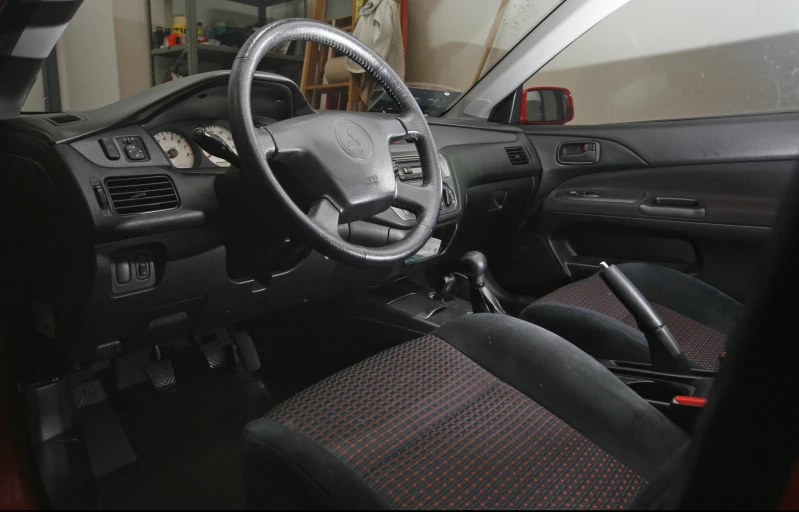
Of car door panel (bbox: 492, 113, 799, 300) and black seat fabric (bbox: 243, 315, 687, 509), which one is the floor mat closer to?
black seat fabric (bbox: 243, 315, 687, 509)

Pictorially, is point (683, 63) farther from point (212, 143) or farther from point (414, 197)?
point (212, 143)

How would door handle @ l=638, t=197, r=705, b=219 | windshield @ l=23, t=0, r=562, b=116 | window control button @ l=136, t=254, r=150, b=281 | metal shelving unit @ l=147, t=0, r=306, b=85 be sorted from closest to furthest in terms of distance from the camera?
window control button @ l=136, t=254, r=150, b=281, windshield @ l=23, t=0, r=562, b=116, door handle @ l=638, t=197, r=705, b=219, metal shelving unit @ l=147, t=0, r=306, b=85

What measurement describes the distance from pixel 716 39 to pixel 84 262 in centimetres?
250

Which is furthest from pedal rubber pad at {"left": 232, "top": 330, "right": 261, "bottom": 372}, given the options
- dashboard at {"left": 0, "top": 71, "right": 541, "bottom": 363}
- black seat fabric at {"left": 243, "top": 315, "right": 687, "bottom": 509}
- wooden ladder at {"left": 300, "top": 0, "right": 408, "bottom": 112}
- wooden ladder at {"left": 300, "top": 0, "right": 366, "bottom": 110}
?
wooden ladder at {"left": 300, "top": 0, "right": 366, "bottom": 110}

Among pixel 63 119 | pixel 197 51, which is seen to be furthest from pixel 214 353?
pixel 197 51

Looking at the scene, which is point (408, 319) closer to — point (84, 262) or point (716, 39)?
point (84, 262)

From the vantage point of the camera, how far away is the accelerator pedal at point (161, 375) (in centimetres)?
152

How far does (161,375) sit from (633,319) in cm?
124

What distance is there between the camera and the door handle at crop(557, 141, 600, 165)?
206 cm

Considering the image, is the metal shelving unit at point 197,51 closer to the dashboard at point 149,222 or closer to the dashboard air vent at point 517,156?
the dashboard air vent at point 517,156

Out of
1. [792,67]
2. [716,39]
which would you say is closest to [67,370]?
[792,67]

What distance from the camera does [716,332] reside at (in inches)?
56.5

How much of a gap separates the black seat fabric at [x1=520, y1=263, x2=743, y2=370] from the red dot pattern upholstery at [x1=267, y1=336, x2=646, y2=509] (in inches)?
19.7

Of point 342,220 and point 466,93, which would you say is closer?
point 342,220
